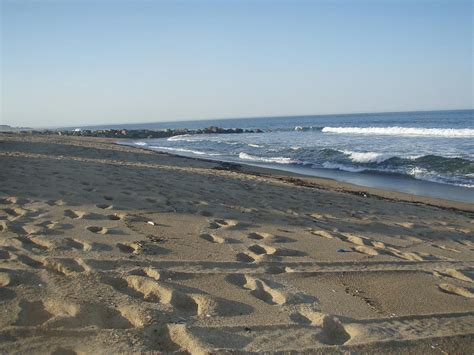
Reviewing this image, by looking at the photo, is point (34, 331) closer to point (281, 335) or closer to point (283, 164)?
point (281, 335)

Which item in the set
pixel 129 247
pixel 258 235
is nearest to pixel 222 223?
pixel 258 235

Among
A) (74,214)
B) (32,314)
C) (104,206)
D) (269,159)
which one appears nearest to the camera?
(32,314)

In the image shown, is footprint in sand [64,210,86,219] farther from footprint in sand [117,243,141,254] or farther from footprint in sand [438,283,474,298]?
footprint in sand [438,283,474,298]

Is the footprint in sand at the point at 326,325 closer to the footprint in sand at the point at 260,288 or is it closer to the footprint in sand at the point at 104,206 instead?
the footprint in sand at the point at 260,288

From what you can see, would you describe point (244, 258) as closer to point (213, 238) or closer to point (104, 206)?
point (213, 238)

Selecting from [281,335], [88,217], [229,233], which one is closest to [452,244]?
[229,233]

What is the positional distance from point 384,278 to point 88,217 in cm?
358

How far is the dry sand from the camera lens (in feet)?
8.08

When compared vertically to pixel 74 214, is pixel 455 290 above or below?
below

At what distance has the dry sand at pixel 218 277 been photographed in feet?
8.08

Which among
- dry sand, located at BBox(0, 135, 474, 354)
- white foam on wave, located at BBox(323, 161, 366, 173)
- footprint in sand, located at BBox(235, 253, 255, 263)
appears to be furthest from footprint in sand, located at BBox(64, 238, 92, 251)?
white foam on wave, located at BBox(323, 161, 366, 173)

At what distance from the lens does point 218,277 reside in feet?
11.2

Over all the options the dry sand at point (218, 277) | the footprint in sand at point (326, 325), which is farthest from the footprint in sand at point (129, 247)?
the footprint in sand at point (326, 325)

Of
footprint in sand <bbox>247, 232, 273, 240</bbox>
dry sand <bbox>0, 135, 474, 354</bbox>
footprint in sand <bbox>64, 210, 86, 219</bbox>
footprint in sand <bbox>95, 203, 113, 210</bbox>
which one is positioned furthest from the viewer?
footprint in sand <bbox>95, 203, 113, 210</bbox>
